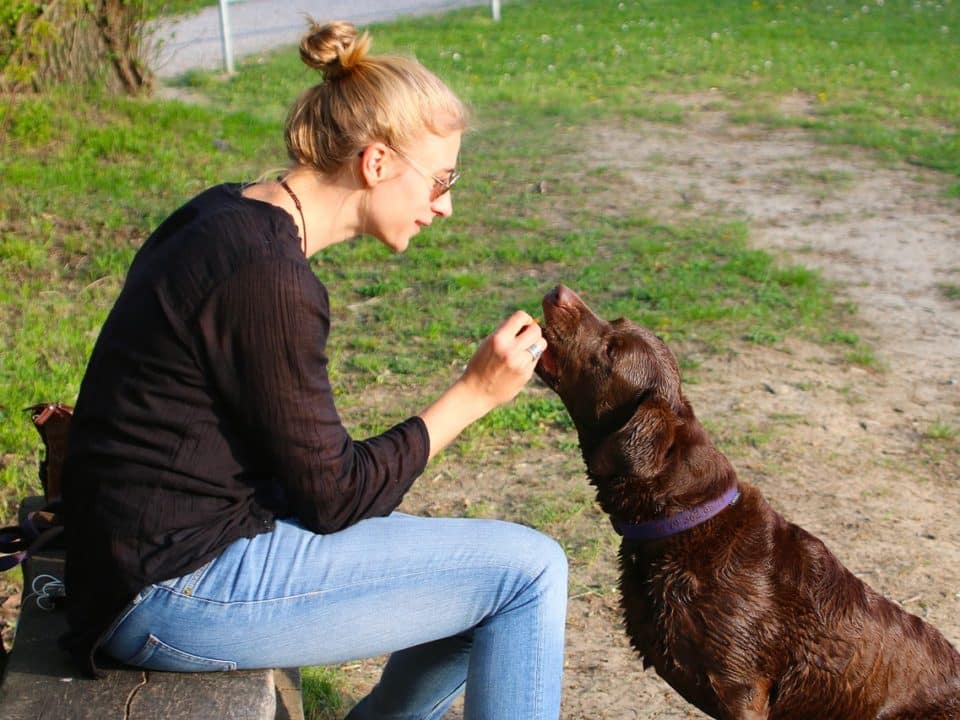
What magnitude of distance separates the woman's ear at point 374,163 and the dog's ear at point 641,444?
3.30ft

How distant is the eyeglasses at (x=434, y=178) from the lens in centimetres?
275

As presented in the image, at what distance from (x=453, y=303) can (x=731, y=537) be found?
3.76m

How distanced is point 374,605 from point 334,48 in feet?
4.22

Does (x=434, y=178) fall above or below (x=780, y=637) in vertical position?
above

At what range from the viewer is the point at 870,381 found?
232 inches

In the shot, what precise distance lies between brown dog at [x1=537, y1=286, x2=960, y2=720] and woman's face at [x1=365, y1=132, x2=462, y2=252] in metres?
0.86

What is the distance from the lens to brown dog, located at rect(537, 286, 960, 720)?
10.0 ft

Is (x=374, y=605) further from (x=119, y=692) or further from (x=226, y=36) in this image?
(x=226, y=36)

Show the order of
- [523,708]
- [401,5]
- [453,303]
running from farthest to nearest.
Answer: [401,5]
[453,303]
[523,708]

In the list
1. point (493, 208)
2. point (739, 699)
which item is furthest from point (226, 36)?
point (739, 699)

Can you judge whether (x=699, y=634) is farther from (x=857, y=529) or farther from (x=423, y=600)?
(x=857, y=529)

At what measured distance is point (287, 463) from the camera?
8.10ft

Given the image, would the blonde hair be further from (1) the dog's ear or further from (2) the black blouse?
(1) the dog's ear

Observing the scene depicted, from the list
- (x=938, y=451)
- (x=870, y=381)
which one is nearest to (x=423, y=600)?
(x=938, y=451)
